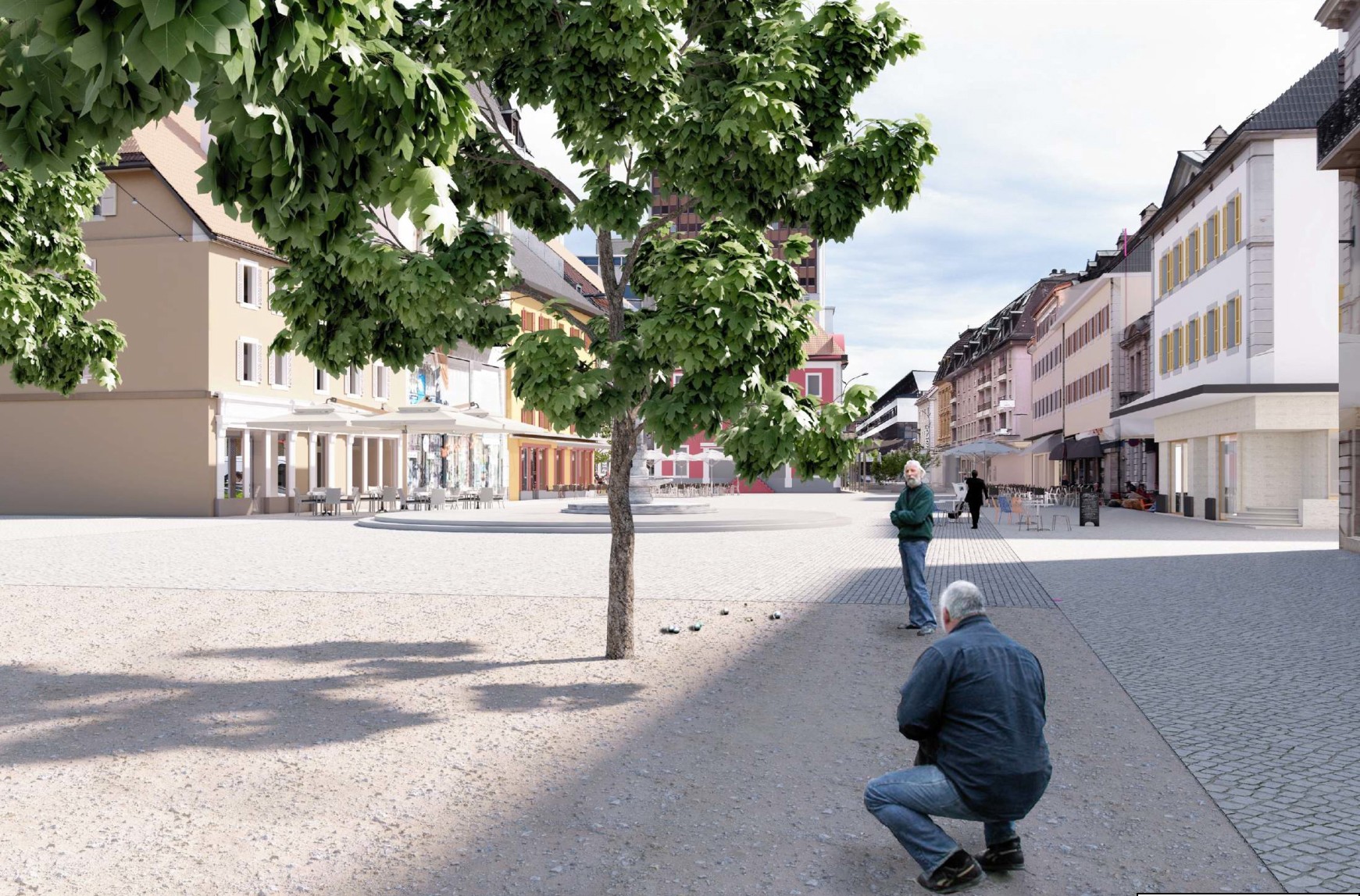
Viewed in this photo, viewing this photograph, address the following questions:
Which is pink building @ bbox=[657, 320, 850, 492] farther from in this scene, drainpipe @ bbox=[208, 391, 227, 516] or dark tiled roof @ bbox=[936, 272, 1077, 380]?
drainpipe @ bbox=[208, 391, 227, 516]

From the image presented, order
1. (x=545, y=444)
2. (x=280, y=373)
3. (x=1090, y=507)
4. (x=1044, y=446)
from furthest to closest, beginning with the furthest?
(x=545, y=444)
(x=1044, y=446)
(x=280, y=373)
(x=1090, y=507)

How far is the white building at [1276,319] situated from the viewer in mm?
28578

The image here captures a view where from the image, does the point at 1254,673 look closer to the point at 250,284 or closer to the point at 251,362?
the point at 251,362

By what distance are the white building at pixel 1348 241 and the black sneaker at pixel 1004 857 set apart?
18.6m

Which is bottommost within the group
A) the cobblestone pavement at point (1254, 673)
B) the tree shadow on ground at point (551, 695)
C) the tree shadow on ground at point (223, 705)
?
the cobblestone pavement at point (1254, 673)

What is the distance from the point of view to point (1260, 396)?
28.9 meters

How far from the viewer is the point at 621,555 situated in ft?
29.5

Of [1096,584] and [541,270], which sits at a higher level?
[541,270]

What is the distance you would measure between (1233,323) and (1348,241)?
10851 millimetres

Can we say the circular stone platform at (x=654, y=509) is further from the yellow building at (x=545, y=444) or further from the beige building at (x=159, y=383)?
the yellow building at (x=545, y=444)

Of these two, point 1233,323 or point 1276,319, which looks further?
point 1233,323

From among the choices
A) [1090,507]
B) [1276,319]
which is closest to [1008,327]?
[1276,319]

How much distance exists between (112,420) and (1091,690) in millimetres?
31655

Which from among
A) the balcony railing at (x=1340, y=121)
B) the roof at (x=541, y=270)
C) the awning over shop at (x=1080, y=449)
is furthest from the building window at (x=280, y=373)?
the awning over shop at (x=1080, y=449)
